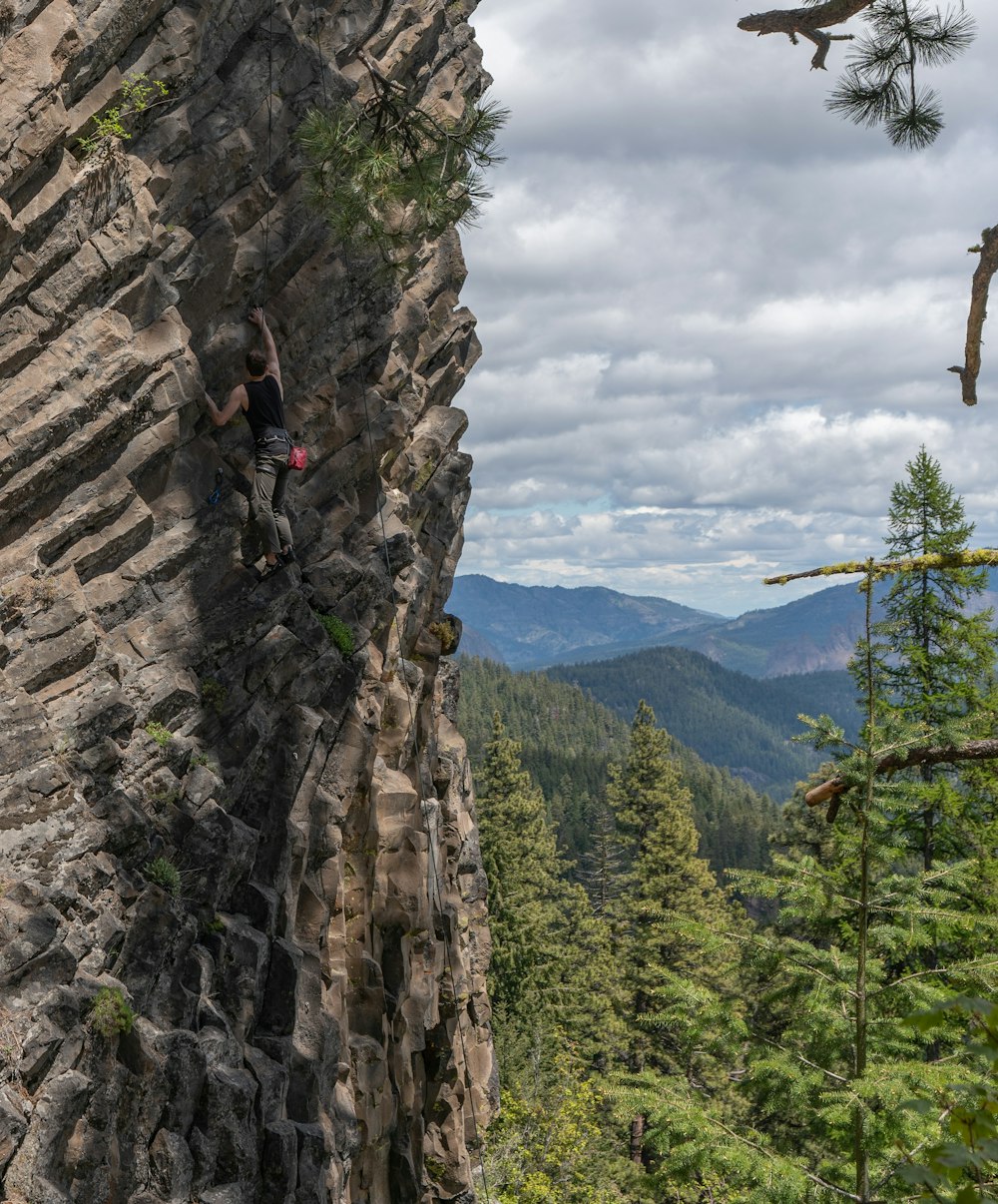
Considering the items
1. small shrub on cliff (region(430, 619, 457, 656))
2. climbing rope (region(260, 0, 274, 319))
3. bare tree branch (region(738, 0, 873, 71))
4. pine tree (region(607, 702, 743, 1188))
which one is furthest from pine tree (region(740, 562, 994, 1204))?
pine tree (region(607, 702, 743, 1188))

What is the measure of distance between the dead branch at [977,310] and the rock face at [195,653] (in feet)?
28.1

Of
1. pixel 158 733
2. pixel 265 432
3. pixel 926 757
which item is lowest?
pixel 158 733

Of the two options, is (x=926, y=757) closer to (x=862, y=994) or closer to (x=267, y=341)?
(x=862, y=994)

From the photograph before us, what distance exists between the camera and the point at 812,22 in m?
7.20

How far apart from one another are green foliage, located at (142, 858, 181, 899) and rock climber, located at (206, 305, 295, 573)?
4.26m

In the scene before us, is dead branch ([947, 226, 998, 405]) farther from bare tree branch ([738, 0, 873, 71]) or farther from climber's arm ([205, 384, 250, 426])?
climber's arm ([205, 384, 250, 426])

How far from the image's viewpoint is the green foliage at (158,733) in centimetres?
1125

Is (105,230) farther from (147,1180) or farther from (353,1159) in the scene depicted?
(353,1159)

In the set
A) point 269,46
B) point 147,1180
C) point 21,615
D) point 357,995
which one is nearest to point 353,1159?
point 357,995

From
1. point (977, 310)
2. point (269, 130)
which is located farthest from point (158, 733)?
point (977, 310)

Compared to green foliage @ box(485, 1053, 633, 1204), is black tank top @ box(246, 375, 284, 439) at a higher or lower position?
higher

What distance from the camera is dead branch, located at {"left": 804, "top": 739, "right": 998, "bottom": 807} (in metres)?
7.33

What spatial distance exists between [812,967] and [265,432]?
9.02 meters

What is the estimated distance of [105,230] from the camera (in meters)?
11.0
